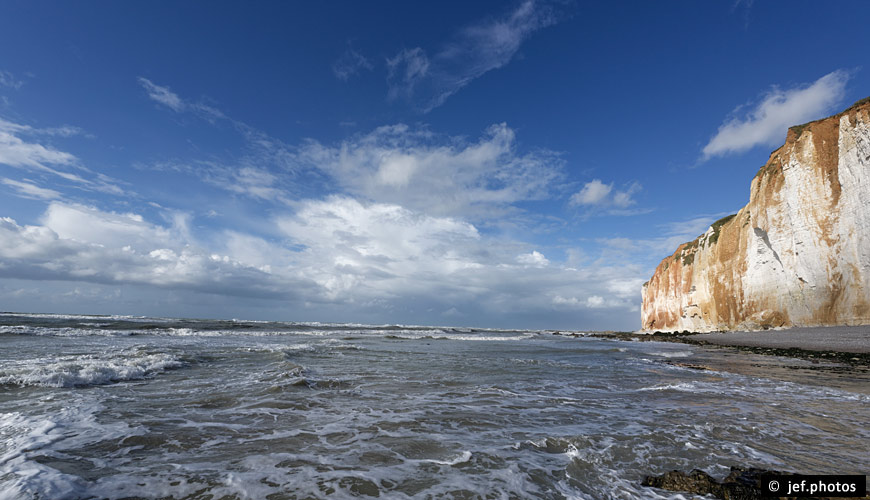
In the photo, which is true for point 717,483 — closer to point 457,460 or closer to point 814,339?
point 457,460

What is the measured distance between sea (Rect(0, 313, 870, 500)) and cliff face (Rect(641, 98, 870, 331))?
90.8 feet

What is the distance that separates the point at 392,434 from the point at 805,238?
42.6m

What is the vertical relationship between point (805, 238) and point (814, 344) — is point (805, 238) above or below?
above

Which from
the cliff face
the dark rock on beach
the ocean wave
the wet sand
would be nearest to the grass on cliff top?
the cliff face

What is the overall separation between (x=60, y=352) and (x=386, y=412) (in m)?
17.8

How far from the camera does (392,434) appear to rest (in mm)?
6348

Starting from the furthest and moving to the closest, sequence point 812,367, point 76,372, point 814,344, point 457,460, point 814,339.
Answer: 1. point 814,339
2. point 814,344
3. point 812,367
4. point 76,372
5. point 457,460

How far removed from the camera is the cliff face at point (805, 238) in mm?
29359

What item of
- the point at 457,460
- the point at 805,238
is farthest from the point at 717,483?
the point at 805,238

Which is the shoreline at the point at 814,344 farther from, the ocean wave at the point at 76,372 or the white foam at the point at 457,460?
the ocean wave at the point at 76,372

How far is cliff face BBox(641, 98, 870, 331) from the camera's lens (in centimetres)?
2936

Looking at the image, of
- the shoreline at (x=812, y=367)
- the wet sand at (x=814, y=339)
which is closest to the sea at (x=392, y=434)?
the shoreline at (x=812, y=367)

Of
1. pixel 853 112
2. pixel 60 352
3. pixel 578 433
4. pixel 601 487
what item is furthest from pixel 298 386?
pixel 853 112

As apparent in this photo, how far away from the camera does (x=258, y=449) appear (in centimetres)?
556
